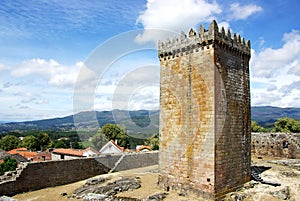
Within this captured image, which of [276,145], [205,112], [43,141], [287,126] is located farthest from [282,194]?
[43,141]

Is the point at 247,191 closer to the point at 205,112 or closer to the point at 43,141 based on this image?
the point at 205,112

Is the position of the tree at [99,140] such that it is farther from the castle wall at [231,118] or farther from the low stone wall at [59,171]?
the castle wall at [231,118]

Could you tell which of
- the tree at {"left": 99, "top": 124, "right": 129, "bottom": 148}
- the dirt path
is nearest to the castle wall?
the dirt path

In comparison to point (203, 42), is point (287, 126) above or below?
below

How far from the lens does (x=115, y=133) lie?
4706 centimetres

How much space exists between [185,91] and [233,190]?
4.76m

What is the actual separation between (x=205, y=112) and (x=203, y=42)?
2.96m

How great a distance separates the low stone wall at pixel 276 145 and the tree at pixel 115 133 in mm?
28677

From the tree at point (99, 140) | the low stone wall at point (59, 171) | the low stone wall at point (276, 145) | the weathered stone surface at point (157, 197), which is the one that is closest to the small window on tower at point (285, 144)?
the low stone wall at point (276, 145)

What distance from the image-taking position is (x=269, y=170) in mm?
15039

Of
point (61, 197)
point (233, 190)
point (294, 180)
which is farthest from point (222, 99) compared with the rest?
point (61, 197)

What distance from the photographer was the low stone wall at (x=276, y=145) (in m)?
20.0

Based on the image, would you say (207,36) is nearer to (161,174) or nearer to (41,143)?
(161,174)

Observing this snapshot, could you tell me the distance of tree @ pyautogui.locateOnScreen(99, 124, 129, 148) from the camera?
46562 mm
